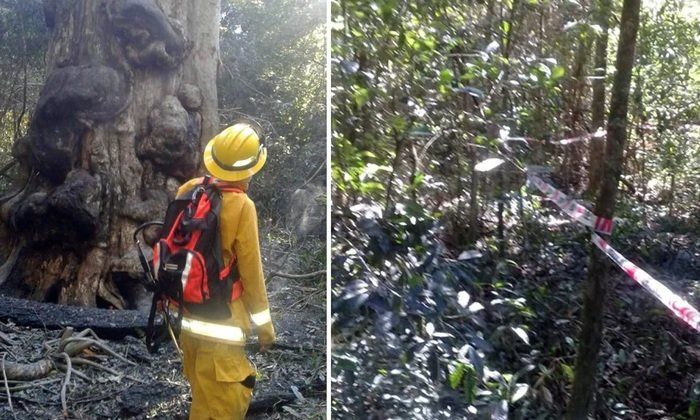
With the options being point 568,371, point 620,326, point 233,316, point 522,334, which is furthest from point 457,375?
point 233,316

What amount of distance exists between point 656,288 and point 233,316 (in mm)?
963

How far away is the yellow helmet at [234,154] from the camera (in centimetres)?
149

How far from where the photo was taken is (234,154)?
150 centimetres

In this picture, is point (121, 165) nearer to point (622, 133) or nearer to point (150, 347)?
point (150, 347)

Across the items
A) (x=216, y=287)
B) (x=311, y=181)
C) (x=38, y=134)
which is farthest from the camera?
(x=311, y=181)

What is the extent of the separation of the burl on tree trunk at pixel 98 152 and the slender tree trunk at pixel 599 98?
0.93 m

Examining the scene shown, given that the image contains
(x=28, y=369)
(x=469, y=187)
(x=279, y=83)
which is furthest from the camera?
(x=469, y=187)

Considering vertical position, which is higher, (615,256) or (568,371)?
(615,256)

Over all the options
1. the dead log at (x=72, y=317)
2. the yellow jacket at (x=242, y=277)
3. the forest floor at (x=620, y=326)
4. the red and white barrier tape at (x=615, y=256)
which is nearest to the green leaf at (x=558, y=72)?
the red and white barrier tape at (x=615, y=256)

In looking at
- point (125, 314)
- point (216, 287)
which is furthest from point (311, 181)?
point (125, 314)

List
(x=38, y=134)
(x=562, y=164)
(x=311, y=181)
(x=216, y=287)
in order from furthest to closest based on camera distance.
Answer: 1. (x=562, y=164)
2. (x=311, y=181)
3. (x=216, y=287)
4. (x=38, y=134)

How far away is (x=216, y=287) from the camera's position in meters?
1.50

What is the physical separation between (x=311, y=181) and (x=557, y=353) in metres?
0.74

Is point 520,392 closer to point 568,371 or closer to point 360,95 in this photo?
point 568,371
